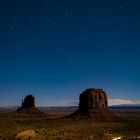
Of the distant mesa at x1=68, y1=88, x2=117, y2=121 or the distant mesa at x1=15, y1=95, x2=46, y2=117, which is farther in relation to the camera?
the distant mesa at x1=15, y1=95, x2=46, y2=117

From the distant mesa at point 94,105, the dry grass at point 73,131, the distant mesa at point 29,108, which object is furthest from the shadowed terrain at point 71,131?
the distant mesa at point 29,108

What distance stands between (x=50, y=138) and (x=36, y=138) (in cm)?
313

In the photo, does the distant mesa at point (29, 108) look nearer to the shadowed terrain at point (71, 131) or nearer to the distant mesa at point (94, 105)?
the distant mesa at point (94, 105)

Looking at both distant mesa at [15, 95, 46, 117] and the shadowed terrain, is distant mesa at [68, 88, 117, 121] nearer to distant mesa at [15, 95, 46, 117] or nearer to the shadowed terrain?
the shadowed terrain

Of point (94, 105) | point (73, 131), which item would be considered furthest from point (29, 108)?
point (73, 131)

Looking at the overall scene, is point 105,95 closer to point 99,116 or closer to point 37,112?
point 99,116

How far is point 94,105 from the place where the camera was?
452ft

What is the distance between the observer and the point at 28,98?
179125 millimetres

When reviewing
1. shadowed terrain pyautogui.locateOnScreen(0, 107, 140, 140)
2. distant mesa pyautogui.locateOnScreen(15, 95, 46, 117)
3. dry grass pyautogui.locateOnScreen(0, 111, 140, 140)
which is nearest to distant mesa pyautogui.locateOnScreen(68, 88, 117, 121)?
shadowed terrain pyautogui.locateOnScreen(0, 107, 140, 140)

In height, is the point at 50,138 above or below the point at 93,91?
below

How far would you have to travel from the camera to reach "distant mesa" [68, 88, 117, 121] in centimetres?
13325

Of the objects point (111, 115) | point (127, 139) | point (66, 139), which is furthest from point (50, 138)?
point (111, 115)

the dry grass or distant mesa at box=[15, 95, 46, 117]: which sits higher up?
distant mesa at box=[15, 95, 46, 117]

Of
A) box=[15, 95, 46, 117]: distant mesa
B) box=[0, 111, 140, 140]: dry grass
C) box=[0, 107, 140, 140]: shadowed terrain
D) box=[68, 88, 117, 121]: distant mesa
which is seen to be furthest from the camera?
box=[15, 95, 46, 117]: distant mesa
